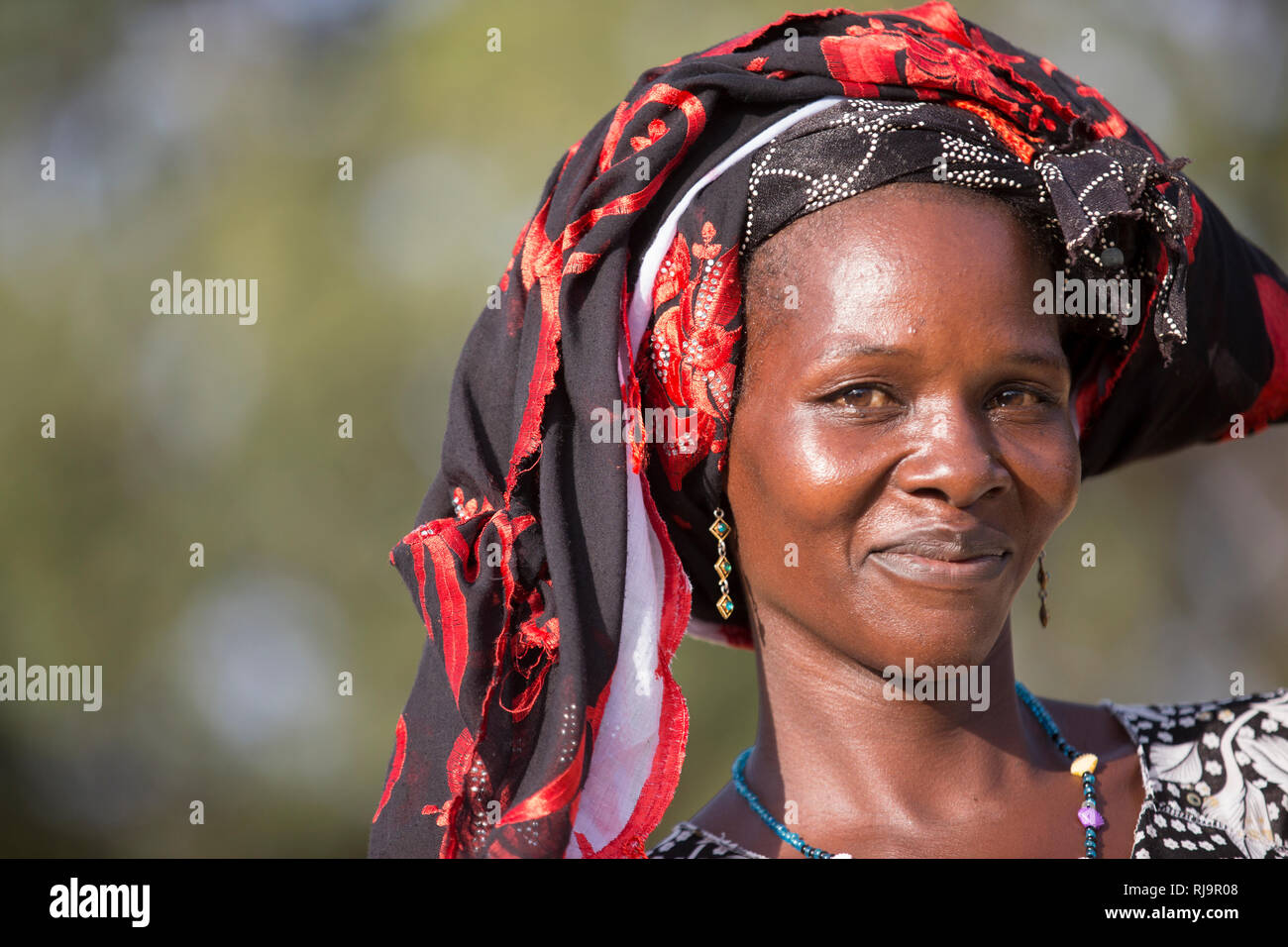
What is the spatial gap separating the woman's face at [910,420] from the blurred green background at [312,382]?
4772 mm

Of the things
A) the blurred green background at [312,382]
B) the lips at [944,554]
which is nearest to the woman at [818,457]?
the lips at [944,554]

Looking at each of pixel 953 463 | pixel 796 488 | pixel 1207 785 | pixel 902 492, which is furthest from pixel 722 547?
pixel 1207 785

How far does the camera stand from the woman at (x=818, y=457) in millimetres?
2309

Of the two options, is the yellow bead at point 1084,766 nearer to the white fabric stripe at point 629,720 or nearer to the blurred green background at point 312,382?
the white fabric stripe at point 629,720

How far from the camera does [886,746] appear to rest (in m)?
2.54

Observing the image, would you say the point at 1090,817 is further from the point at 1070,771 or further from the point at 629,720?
the point at 629,720

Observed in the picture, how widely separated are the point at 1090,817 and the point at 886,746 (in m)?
0.41

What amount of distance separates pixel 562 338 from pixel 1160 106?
21.4 feet

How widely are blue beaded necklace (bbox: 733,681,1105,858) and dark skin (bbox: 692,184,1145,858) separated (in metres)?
0.02

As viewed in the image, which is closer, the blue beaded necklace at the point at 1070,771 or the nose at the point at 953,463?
the nose at the point at 953,463

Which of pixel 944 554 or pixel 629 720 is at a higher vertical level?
pixel 944 554

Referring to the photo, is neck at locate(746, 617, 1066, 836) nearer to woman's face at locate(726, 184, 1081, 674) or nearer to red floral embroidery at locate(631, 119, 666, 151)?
woman's face at locate(726, 184, 1081, 674)

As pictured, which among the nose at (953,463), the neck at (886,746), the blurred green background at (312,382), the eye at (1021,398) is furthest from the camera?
the blurred green background at (312,382)

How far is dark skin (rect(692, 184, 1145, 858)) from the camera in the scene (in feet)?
7.59
